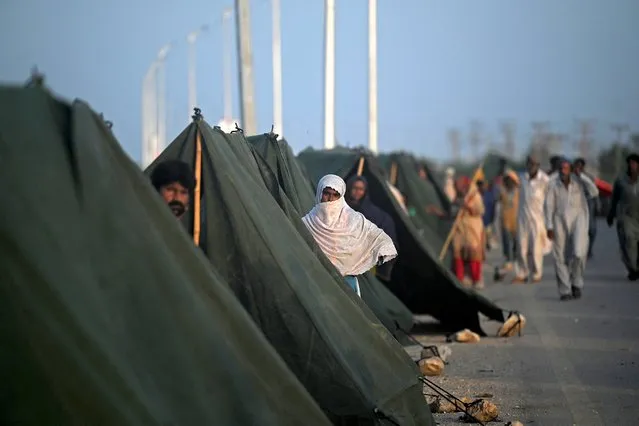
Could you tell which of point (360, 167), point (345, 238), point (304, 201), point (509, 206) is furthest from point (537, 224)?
point (345, 238)

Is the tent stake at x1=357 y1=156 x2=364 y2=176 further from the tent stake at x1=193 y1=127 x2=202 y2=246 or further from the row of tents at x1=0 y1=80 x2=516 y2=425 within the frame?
the row of tents at x1=0 y1=80 x2=516 y2=425

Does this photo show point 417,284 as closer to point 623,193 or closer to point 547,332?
point 547,332

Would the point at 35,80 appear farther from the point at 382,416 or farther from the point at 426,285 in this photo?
the point at 426,285

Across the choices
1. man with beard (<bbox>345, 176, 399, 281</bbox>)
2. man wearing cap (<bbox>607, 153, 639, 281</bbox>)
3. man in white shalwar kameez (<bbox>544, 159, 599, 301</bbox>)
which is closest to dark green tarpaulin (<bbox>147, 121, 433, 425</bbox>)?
man with beard (<bbox>345, 176, 399, 281</bbox>)

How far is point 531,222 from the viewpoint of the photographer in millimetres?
20656

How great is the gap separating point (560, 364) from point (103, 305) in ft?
22.1

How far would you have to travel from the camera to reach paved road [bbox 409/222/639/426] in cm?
899

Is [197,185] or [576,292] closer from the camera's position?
[197,185]

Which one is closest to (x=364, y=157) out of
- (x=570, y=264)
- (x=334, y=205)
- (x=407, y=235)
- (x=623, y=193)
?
(x=407, y=235)

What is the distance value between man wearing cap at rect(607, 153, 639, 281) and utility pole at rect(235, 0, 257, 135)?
17.1 feet

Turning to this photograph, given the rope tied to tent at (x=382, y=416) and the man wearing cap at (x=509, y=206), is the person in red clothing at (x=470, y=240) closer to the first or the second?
the man wearing cap at (x=509, y=206)

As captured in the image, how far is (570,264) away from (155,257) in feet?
41.4


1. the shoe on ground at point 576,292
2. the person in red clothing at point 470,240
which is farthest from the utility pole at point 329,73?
the shoe on ground at point 576,292

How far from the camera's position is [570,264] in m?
17.5
